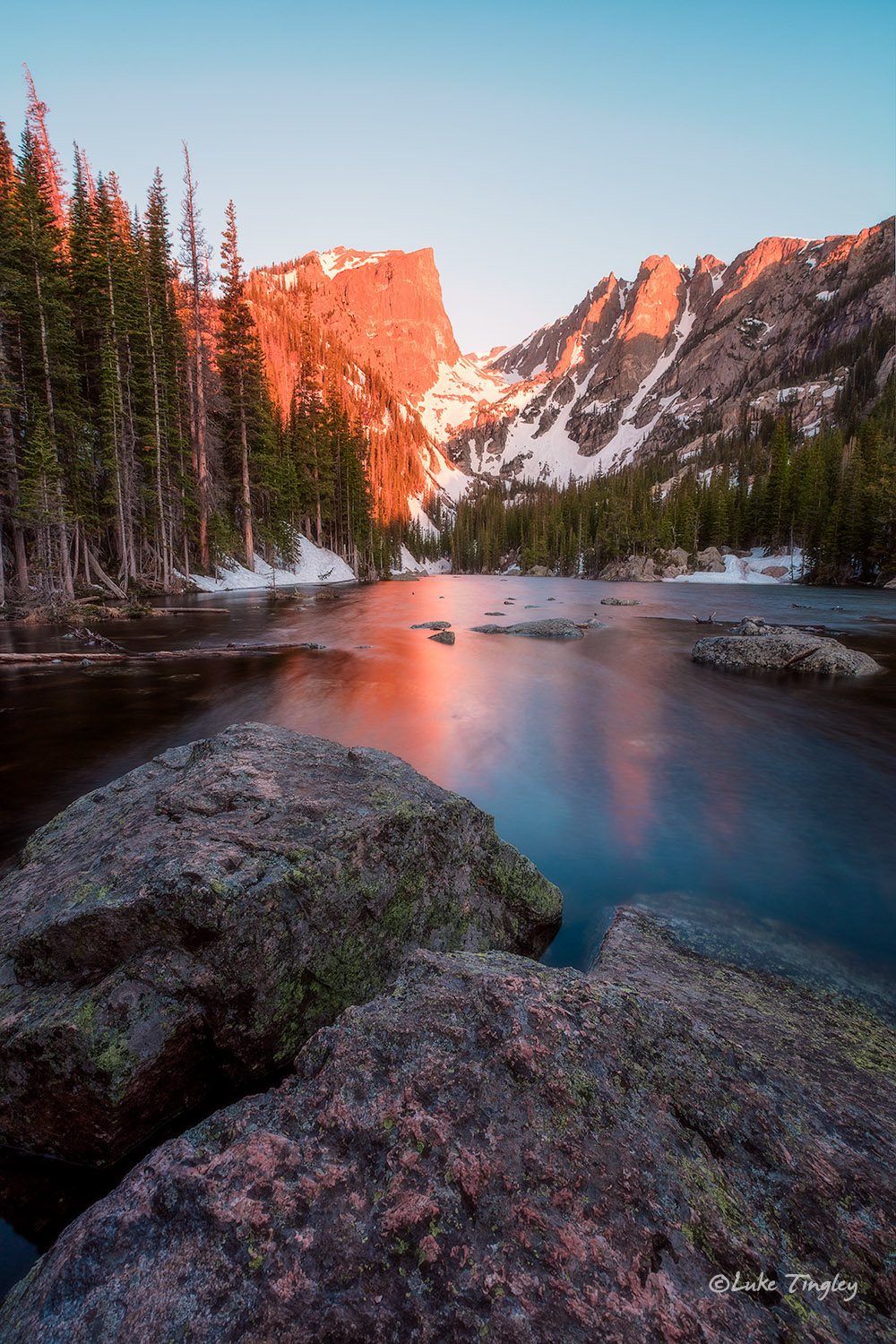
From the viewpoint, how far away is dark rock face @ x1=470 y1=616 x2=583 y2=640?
69.9ft

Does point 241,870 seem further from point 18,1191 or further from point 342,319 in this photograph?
point 342,319

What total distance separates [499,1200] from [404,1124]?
36 cm

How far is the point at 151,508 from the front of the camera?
28016 millimetres

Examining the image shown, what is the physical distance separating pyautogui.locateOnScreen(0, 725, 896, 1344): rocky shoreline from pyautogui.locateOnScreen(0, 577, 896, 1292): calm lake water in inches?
40.4

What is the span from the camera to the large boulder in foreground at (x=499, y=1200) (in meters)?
1.32

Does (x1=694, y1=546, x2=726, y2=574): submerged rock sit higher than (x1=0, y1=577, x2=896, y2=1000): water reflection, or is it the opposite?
(x1=694, y1=546, x2=726, y2=574): submerged rock

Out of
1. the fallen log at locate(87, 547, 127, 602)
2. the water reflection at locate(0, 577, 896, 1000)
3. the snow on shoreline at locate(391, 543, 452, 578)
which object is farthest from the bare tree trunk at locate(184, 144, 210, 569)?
the snow on shoreline at locate(391, 543, 452, 578)

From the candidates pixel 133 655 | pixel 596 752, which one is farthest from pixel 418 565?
pixel 596 752

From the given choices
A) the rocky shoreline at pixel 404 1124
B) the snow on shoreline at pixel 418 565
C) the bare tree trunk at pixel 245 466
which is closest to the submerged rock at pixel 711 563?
the snow on shoreline at pixel 418 565

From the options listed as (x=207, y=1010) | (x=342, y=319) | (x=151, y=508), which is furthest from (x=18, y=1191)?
(x=342, y=319)

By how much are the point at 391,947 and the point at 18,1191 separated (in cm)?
199

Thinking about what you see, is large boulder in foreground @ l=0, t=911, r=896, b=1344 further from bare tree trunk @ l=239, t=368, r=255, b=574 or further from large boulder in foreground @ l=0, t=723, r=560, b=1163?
bare tree trunk @ l=239, t=368, r=255, b=574

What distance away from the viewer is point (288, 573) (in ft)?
140

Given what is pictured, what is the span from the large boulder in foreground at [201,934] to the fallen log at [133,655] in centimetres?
1005
